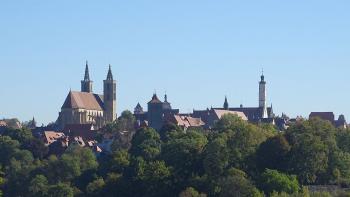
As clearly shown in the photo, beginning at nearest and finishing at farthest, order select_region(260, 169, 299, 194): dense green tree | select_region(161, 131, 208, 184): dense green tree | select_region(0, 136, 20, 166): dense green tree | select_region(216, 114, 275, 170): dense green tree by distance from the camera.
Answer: select_region(260, 169, 299, 194): dense green tree < select_region(216, 114, 275, 170): dense green tree < select_region(161, 131, 208, 184): dense green tree < select_region(0, 136, 20, 166): dense green tree

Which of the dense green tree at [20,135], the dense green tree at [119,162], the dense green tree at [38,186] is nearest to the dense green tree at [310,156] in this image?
the dense green tree at [119,162]

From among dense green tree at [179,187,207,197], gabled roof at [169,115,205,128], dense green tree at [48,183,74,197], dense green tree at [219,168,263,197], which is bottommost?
dense green tree at [48,183,74,197]

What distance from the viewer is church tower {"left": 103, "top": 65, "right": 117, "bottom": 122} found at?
158 meters

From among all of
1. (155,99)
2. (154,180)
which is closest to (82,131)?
(155,99)

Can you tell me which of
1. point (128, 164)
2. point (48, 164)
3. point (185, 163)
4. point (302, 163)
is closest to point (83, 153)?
point (48, 164)

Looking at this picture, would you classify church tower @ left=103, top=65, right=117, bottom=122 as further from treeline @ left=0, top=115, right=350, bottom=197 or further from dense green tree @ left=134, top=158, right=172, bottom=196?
dense green tree @ left=134, top=158, right=172, bottom=196

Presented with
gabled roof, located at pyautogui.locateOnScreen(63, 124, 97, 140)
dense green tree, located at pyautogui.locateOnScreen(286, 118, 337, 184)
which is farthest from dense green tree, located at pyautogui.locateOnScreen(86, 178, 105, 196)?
gabled roof, located at pyautogui.locateOnScreen(63, 124, 97, 140)

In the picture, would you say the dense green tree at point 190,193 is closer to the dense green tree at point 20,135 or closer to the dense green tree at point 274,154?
the dense green tree at point 274,154

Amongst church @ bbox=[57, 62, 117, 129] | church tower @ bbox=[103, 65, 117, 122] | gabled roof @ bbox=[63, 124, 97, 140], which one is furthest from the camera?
church tower @ bbox=[103, 65, 117, 122]

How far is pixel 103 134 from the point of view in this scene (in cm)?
12112

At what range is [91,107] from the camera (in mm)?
155250

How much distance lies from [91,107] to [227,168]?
9286cm

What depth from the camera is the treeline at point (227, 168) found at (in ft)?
197

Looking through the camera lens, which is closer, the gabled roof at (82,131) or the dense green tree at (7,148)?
the dense green tree at (7,148)
